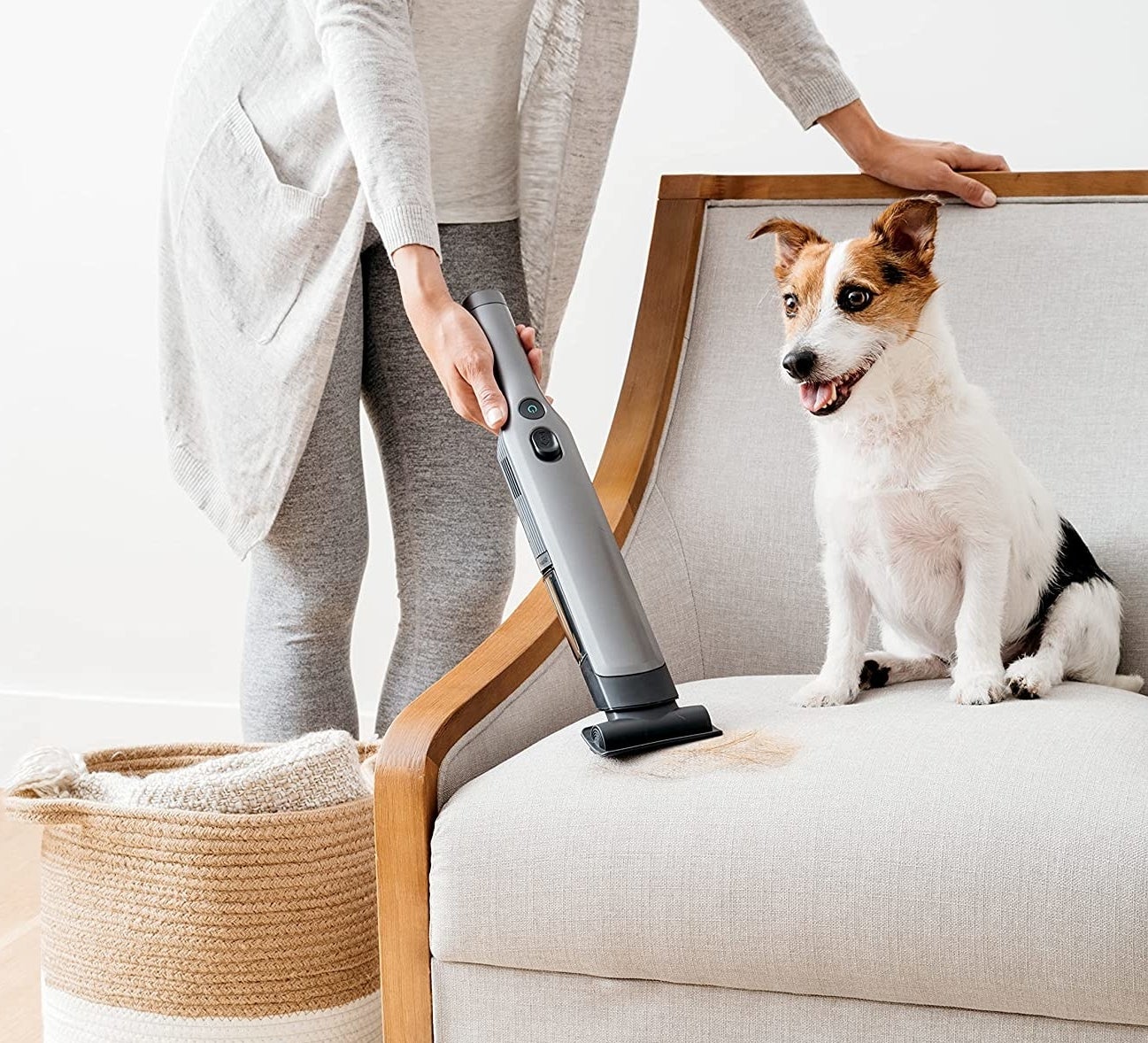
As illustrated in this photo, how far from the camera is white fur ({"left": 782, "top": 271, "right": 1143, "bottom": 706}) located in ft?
3.69

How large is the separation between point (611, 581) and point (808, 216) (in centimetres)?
63

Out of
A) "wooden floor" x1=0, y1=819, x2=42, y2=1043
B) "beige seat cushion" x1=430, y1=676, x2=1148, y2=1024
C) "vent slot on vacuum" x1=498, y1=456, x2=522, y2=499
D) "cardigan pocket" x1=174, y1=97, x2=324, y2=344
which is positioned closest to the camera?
"beige seat cushion" x1=430, y1=676, x2=1148, y2=1024

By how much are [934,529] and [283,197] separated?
694 mm

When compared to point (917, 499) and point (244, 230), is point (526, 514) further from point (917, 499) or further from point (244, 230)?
point (244, 230)

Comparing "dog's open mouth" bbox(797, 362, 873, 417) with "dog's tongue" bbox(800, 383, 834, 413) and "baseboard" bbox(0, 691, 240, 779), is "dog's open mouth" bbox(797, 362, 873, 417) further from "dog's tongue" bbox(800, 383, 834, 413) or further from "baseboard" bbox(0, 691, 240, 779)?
"baseboard" bbox(0, 691, 240, 779)

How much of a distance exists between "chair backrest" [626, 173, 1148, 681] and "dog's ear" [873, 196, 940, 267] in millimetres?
261

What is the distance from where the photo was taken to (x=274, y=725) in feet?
4.47

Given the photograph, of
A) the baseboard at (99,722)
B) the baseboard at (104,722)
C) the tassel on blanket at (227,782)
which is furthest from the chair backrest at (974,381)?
the baseboard at (99,722)

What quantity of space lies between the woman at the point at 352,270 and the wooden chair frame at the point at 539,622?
0.10 m

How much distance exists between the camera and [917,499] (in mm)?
1143

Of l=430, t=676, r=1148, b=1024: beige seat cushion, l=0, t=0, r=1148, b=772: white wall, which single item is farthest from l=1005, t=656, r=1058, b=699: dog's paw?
l=0, t=0, r=1148, b=772: white wall

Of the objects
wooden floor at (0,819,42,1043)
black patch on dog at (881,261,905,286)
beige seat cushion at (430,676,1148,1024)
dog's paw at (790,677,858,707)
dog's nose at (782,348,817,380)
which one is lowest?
wooden floor at (0,819,42,1043)

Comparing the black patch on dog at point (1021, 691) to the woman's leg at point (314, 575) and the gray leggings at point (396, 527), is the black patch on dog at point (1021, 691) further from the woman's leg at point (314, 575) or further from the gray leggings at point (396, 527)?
the woman's leg at point (314, 575)

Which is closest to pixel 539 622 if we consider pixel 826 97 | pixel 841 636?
pixel 841 636
